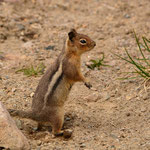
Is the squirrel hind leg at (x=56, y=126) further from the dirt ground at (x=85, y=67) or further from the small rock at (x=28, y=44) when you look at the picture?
the small rock at (x=28, y=44)

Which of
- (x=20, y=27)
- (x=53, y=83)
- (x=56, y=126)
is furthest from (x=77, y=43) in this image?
(x=20, y=27)

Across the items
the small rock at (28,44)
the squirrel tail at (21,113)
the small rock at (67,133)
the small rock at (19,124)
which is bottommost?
the small rock at (19,124)

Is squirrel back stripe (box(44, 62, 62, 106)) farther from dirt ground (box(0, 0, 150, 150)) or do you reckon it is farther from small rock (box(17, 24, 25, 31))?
small rock (box(17, 24, 25, 31))

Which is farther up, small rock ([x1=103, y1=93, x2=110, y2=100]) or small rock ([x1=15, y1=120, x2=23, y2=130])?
small rock ([x1=103, y1=93, x2=110, y2=100])

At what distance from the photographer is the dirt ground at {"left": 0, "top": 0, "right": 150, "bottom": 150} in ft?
15.4

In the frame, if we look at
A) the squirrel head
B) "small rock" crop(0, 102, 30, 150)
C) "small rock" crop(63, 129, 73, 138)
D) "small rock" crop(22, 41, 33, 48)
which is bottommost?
"small rock" crop(63, 129, 73, 138)

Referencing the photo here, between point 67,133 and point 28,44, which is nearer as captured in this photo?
point 67,133

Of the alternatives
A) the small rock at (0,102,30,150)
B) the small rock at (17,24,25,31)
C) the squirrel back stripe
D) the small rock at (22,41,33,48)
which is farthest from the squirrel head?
the small rock at (17,24,25,31)

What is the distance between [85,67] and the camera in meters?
6.69

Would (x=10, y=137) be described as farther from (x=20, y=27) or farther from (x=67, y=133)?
(x=20, y=27)

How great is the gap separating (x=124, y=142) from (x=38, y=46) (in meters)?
3.66

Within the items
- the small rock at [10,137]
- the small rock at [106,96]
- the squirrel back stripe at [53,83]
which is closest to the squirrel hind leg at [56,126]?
the squirrel back stripe at [53,83]

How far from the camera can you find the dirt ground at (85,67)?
4703 millimetres

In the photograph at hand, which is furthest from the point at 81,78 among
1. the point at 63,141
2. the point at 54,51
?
the point at 54,51
